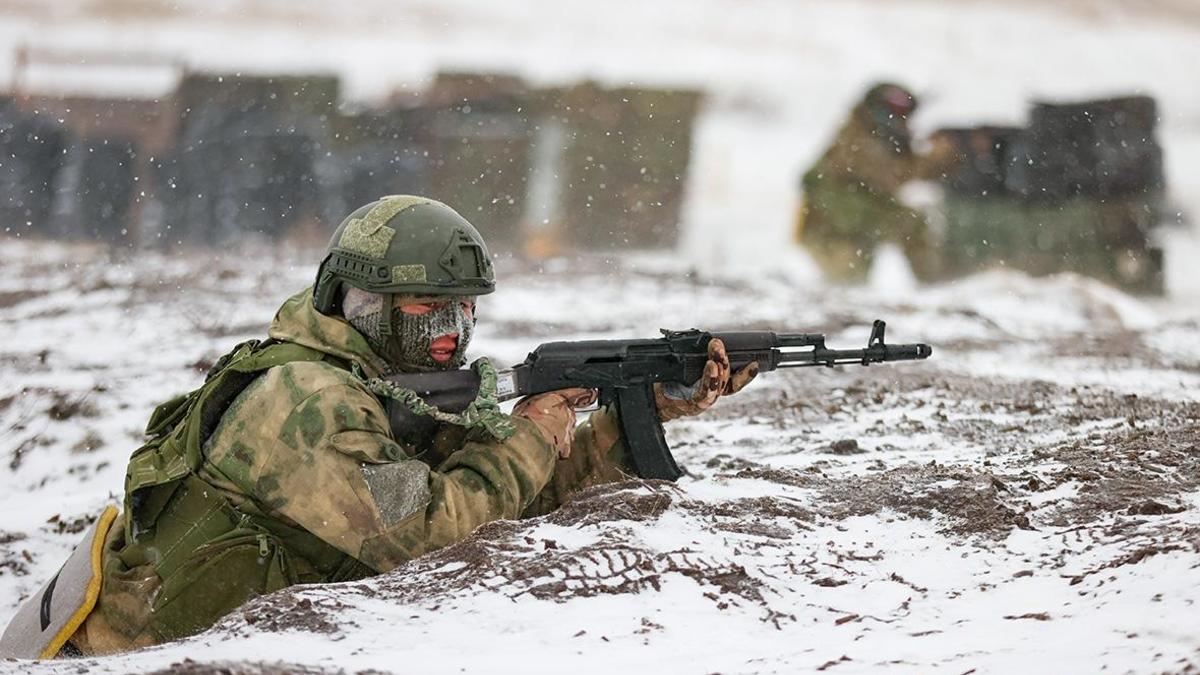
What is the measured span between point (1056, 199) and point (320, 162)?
881 centimetres

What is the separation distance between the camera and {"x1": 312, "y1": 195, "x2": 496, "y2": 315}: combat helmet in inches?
153

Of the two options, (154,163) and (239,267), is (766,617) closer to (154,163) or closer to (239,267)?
(239,267)

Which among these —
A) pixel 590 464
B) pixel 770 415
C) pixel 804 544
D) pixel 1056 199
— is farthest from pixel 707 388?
pixel 1056 199

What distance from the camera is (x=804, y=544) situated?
384cm

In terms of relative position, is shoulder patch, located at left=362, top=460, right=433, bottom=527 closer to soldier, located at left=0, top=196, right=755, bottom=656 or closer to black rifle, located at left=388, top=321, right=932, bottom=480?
soldier, located at left=0, top=196, right=755, bottom=656

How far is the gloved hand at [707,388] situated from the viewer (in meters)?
4.37

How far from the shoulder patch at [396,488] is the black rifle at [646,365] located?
43 cm

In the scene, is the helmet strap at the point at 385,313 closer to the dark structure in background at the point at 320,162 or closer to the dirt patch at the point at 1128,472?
the dirt patch at the point at 1128,472

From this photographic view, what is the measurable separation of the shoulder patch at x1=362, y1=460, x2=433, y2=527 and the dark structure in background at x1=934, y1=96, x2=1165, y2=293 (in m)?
12.1

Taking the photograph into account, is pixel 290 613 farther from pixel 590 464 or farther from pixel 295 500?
pixel 590 464

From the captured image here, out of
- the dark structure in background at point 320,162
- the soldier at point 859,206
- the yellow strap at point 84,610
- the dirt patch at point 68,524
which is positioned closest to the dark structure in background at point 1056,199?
the soldier at point 859,206

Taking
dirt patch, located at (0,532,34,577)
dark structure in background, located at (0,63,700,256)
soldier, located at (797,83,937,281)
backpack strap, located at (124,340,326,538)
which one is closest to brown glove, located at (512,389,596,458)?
backpack strap, located at (124,340,326,538)

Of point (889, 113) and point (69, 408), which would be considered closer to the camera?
point (69, 408)

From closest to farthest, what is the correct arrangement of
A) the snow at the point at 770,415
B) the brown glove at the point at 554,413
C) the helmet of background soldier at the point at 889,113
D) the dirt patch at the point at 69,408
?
the snow at the point at 770,415, the brown glove at the point at 554,413, the dirt patch at the point at 69,408, the helmet of background soldier at the point at 889,113
